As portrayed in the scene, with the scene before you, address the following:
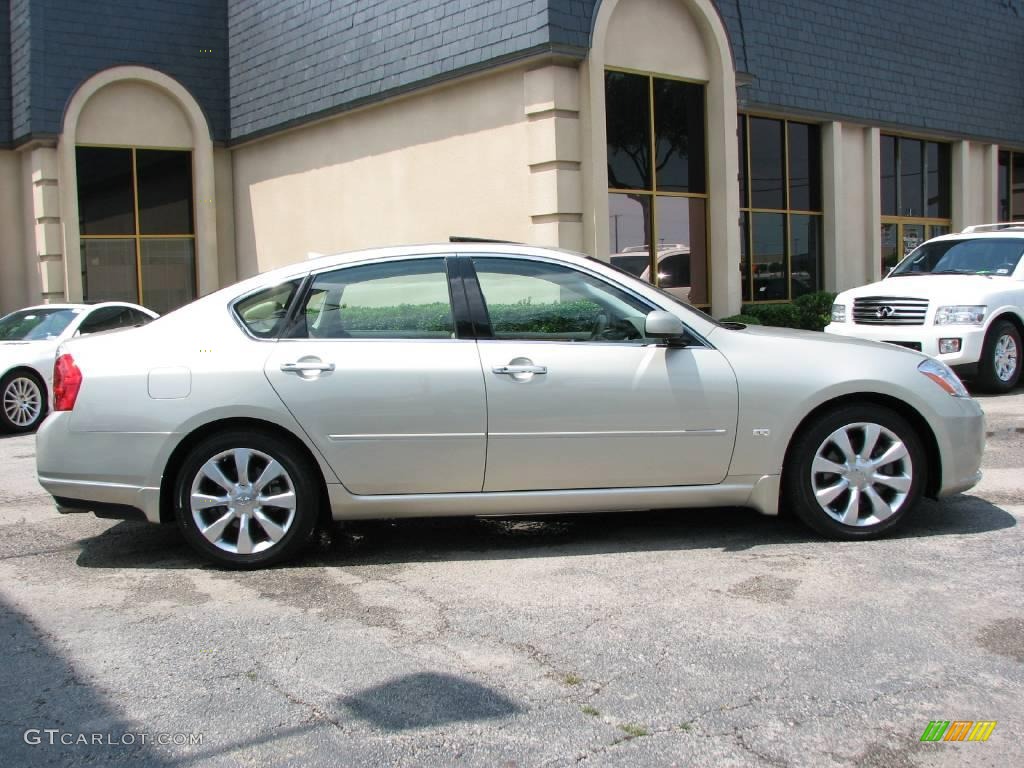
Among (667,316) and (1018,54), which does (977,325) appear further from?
(1018,54)

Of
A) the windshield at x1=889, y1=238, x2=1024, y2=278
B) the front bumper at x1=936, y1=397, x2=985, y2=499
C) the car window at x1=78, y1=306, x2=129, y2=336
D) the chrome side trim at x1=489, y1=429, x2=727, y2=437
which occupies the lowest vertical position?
the front bumper at x1=936, y1=397, x2=985, y2=499

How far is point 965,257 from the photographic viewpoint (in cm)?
1252

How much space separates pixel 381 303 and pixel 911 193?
17.6 meters

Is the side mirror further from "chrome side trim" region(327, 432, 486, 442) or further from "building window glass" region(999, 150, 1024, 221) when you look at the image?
"building window glass" region(999, 150, 1024, 221)

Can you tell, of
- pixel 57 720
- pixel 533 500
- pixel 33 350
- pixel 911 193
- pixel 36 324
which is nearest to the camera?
pixel 57 720

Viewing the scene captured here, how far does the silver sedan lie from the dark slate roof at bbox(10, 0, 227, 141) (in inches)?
548

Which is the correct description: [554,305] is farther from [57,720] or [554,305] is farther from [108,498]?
[57,720]

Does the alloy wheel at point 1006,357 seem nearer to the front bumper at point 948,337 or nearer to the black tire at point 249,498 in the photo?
the front bumper at point 948,337

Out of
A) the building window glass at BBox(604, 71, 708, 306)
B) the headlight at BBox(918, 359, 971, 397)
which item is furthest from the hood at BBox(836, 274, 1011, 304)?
the headlight at BBox(918, 359, 971, 397)

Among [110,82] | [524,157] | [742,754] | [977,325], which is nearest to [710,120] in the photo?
[524,157]

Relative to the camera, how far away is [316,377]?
17.3 feet

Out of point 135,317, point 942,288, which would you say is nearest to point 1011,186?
point 942,288

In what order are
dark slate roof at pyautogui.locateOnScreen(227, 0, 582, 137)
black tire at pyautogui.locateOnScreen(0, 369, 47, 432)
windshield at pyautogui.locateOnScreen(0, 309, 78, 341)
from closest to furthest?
black tire at pyautogui.locateOnScreen(0, 369, 47, 432), windshield at pyautogui.locateOnScreen(0, 309, 78, 341), dark slate roof at pyautogui.locateOnScreen(227, 0, 582, 137)

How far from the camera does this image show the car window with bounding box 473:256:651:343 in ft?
17.9
